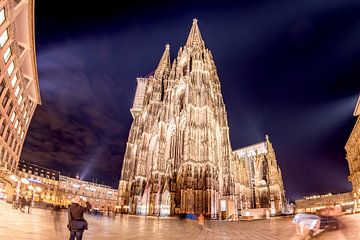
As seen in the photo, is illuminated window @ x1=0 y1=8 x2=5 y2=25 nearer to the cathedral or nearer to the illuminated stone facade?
the cathedral

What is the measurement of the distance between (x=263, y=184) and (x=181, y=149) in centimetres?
2351

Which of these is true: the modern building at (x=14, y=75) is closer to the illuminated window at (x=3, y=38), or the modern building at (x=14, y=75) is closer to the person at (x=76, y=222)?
the illuminated window at (x=3, y=38)

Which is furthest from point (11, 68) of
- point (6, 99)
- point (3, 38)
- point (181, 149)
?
point (181, 149)

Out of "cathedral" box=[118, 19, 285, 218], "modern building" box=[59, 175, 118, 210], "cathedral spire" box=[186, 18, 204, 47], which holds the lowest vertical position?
"modern building" box=[59, 175, 118, 210]

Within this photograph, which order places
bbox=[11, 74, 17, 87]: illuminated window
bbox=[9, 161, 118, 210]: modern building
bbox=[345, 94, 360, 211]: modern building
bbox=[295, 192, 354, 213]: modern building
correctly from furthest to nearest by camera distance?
bbox=[9, 161, 118, 210]: modern building → bbox=[295, 192, 354, 213]: modern building → bbox=[345, 94, 360, 211]: modern building → bbox=[11, 74, 17, 87]: illuminated window

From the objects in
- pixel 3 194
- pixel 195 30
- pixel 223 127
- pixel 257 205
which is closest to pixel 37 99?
pixel 3 194

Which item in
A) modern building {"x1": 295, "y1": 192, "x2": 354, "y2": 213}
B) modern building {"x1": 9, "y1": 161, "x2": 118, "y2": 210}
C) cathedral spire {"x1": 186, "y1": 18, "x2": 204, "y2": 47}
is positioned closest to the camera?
cathedral spire {"x1": 186, "y1": 18, "x2": 204, "y2": 47}

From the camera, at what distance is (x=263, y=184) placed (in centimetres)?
4412

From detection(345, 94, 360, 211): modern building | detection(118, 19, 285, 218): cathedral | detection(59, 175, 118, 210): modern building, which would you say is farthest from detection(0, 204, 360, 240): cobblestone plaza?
detection(59, 175, 118, 210): modern building

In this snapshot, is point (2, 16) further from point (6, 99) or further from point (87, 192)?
point (87, 192)

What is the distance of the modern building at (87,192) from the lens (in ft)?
241

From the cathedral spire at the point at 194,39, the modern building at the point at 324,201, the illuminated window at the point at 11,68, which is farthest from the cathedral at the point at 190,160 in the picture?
the illuminated window at the point at 11,68

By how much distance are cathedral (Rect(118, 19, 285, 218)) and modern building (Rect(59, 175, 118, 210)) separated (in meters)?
46.4

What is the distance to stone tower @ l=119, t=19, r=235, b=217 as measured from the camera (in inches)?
1091
